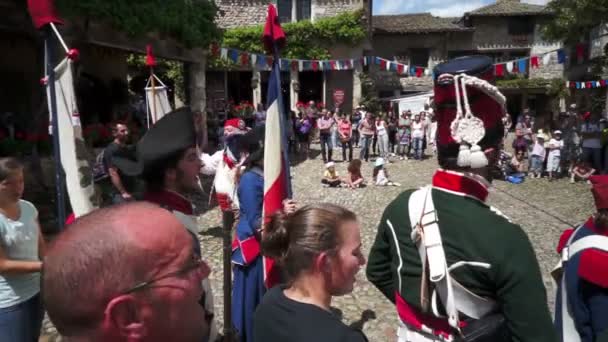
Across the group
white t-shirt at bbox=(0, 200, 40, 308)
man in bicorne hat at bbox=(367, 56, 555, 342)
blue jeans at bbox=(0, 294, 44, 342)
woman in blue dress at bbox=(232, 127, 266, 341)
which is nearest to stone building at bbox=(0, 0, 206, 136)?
white t-shirt at bbox=(0, 200, 40, 308)

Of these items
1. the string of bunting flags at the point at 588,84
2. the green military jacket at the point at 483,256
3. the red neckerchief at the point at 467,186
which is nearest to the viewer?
the green military jacket at the point at 483,256

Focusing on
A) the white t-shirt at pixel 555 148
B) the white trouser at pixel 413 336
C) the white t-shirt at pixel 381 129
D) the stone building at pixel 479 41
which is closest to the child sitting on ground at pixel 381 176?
the white t-shirt at pixel 381 129

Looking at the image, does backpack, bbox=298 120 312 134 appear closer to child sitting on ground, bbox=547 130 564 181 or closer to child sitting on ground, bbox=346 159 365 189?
child sitting on ground, bbox=346 159 365 189

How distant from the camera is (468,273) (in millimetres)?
1744

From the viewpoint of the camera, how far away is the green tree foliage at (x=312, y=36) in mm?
22406

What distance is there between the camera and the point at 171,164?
2605 millimetres

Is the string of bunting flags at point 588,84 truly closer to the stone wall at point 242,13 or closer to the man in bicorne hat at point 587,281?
the stone wall at point 242,13

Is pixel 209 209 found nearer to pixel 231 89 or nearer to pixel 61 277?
pixel 61 277

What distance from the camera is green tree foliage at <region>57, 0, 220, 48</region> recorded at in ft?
23.9

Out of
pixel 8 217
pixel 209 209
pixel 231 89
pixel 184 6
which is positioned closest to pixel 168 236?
pixel 8 217

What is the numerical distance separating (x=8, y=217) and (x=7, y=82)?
10977mm

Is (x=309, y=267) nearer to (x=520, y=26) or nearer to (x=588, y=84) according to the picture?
(x=588, y=84)

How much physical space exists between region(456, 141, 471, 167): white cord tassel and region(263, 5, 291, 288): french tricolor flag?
1479mm

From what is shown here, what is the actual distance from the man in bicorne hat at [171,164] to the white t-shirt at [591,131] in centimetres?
1191
